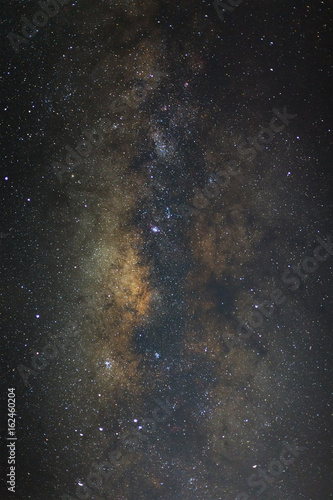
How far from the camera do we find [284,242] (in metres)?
1.88

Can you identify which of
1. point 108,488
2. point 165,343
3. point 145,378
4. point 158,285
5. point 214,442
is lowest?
point 108,488

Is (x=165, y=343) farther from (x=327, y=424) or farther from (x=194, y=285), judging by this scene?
(x=327, y=424)

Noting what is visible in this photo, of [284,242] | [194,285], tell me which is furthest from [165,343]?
[284,242]

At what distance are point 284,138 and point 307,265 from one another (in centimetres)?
67

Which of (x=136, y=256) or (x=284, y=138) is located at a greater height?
(x=284, y=138)

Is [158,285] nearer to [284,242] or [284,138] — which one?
[284,242]

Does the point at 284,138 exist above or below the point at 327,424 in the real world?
above

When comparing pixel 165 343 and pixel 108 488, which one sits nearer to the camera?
pixel 165 343

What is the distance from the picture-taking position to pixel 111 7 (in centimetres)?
176

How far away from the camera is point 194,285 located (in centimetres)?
183

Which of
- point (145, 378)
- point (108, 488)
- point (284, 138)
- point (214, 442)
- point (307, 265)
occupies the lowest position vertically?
point (108, 488)

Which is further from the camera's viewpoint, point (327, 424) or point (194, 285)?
point (327, 424)

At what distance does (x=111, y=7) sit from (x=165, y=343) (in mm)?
1666

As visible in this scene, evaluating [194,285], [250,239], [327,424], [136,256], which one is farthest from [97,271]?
[327,424]
